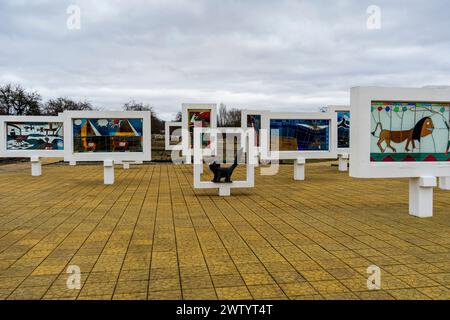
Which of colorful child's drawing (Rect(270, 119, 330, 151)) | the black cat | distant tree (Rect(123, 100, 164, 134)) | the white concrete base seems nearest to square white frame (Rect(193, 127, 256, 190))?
the black cat

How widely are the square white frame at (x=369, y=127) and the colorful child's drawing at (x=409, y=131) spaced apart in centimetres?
13

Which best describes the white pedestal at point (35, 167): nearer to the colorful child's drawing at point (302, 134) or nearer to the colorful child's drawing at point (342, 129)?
the colorful child's drawing at point (302, 134)

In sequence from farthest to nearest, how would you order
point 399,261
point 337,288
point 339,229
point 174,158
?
1. point 174,158
2. point 339,229
3. point 399,261
4. point 337,288

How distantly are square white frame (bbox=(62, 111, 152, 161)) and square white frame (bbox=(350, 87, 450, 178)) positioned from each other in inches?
322

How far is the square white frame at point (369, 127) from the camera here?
788cm

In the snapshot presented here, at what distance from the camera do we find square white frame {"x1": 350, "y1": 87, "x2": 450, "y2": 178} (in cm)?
788

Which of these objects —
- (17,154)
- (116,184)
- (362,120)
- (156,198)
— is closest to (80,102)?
(17,154)

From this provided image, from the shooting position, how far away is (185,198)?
10812 millimetres

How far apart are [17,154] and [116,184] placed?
18.4 ft

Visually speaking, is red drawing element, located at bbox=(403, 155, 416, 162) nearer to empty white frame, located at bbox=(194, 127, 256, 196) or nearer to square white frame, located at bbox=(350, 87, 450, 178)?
square white frame, located at bbox=(350, 87, 450, 178)

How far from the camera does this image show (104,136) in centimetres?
1446
